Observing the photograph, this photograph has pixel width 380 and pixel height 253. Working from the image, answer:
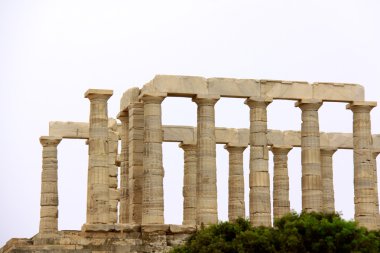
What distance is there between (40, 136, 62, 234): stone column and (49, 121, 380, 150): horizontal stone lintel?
2.80ft

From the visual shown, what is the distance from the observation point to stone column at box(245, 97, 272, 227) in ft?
233

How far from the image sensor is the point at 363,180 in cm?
7456

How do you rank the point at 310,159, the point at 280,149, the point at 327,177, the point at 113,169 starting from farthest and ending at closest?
the point at 327,177, the point at 280,149, the point at 113,169, the point at 310,159

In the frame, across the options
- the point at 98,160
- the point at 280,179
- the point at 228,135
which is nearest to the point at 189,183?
the point at 228,135

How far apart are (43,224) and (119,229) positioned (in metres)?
13.4

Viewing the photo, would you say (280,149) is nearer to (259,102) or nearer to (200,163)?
(259,102)

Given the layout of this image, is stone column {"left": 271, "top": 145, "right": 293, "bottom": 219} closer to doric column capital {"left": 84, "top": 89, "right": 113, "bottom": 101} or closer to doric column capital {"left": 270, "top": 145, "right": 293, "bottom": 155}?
doric column capital {"left": 270, "top": 145, "right": 293, "bottom": 155}

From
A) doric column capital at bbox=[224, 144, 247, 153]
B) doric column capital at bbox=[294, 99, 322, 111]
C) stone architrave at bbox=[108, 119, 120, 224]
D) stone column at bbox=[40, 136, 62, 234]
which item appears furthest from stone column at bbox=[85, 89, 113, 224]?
doric column capital at bbox=[224, 144, 247, 153]

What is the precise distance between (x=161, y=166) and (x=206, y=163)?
9.57 feet

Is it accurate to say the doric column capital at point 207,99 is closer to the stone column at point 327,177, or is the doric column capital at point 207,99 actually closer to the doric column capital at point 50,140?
the doric column capital at point 50,140

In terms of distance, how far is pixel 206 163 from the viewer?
230ft

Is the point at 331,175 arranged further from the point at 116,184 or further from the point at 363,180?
the point at 116,184

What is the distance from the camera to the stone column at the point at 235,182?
8219 cm

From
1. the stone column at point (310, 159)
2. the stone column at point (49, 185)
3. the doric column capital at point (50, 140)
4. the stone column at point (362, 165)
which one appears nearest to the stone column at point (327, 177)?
the stone column at point (362, 165)
